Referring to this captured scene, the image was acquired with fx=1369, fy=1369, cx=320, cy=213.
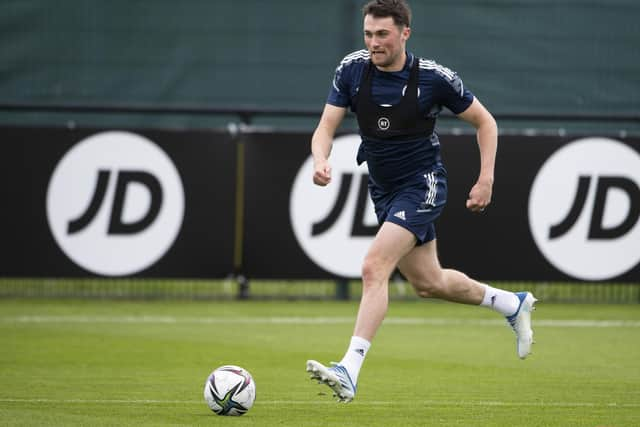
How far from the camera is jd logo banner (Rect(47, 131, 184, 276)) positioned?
13.9m

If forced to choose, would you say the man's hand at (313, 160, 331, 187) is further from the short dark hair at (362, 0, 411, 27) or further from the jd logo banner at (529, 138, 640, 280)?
the jd logo banner at (529, 138, 640, 280)

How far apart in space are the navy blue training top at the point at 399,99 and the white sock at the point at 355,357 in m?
1.10

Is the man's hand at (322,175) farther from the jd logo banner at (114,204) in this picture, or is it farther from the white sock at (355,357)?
the jd logo banner at (114,204)

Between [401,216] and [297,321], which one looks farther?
[297,321]

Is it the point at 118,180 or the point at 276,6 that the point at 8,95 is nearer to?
the point at 118,180

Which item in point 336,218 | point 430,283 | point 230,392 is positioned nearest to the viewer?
point 230,392

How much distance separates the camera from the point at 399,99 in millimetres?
7832

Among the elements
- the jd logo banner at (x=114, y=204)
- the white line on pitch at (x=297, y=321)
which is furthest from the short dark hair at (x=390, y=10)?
the jd logo banner at (x=114, y=204)

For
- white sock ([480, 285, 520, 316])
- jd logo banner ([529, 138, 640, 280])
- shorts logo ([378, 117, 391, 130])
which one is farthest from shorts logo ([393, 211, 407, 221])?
jd logo banner ([529, 138, 640, 280])

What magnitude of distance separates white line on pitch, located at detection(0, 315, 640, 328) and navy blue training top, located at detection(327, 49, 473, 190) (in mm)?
5113

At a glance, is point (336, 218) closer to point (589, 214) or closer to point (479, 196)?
point (589, 214)

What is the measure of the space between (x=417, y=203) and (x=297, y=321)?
17.7 feet

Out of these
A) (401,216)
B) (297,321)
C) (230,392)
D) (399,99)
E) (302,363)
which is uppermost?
(399,99)

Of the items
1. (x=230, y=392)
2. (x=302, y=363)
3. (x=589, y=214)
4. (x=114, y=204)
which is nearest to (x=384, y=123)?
(x=230, y=392)
